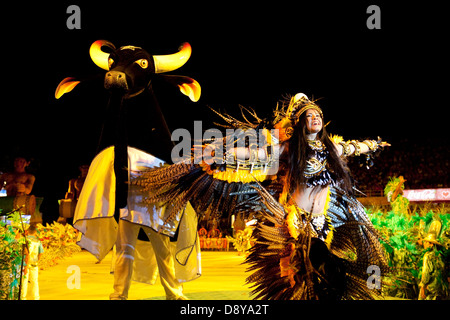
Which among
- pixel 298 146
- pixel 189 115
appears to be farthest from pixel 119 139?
pixel 189 115

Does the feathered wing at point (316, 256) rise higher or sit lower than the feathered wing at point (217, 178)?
lower

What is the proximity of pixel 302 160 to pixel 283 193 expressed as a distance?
0.26m

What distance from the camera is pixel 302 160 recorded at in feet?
10.8

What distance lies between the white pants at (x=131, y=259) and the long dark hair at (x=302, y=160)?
108 centimetres

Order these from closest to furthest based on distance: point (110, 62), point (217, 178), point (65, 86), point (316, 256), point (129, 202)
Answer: point (316, 256), point (217, 178), point (129, 202), point (110, 62), point (65, 86)

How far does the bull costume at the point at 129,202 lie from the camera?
3.57m

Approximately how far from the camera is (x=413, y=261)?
14.1ft

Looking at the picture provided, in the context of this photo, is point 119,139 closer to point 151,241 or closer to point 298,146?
point 151,241

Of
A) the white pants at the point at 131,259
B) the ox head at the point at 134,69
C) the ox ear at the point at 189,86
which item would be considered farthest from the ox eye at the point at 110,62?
the white pants at the point at 131,259

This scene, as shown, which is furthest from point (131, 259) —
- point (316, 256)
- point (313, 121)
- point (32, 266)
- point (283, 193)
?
point (313, 121)

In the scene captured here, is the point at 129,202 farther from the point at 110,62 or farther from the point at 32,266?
the point at 110,62

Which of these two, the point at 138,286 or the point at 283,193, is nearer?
the point at 283,193

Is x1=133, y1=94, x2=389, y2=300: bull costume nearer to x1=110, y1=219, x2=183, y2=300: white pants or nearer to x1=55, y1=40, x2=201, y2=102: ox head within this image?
x1=110, y1=219, x2=183, y2=300: white pants

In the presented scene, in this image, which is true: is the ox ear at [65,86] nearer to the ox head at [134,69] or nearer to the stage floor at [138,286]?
the ox head at [134,69]
